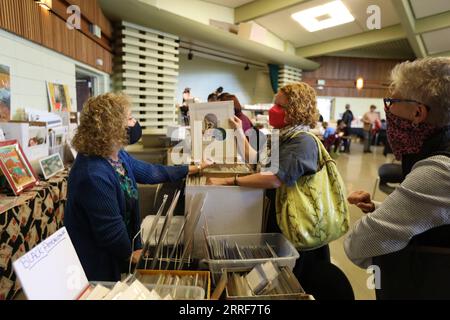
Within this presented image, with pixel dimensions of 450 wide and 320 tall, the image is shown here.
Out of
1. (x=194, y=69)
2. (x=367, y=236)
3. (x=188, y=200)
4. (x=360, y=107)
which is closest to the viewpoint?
(x=367, y=236)

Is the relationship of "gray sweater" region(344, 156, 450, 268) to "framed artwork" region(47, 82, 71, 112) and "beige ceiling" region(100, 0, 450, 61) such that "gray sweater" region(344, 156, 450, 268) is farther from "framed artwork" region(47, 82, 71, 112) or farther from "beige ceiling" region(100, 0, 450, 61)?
"beige ceiling" region(100, 0, 450, 61)

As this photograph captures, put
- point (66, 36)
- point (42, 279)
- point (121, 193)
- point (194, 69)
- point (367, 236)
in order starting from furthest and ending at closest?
point (194, 69) → point (66, 36) → point (121, 193) → point (367, 236) → point (42, 279)

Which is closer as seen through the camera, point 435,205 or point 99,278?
point 435,205

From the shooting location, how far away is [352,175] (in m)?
6.43

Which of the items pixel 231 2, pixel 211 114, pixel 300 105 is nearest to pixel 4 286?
pixel 211 114

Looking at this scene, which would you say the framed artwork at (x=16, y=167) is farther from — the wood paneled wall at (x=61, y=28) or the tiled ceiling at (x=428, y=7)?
the tiled ceiling at (x=428, y=7)

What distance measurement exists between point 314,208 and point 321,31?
8167mm

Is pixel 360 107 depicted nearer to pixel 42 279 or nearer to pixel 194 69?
pixel 194 69

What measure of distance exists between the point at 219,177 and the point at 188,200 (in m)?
0.21

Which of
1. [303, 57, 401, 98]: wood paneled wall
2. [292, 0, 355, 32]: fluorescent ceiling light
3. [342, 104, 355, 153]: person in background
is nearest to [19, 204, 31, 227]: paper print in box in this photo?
[292, 0, 355, 32]: fluorescent ceiling light

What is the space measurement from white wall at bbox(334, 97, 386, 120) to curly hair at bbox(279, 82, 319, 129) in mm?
10702

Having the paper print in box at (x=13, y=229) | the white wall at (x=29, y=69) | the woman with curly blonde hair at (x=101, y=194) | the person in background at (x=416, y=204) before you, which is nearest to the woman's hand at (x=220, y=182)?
the woman with curly blonde hair at (x=101, y=194)

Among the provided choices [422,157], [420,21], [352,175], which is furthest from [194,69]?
[422,157]

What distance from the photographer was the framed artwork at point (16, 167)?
171 cm
